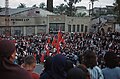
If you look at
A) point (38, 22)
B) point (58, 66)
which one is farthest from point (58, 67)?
point (38, 22)

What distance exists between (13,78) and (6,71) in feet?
0.28

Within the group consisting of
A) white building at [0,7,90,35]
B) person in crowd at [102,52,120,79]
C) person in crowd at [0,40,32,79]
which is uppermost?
person in crowd at [0,40,32,79]

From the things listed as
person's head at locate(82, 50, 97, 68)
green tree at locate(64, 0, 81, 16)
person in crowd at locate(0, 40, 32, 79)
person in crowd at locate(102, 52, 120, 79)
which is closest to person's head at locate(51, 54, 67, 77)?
person's head at locate(82, 50, 97, 68)

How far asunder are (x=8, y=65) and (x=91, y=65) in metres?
1.94

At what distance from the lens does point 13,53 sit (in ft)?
10.7

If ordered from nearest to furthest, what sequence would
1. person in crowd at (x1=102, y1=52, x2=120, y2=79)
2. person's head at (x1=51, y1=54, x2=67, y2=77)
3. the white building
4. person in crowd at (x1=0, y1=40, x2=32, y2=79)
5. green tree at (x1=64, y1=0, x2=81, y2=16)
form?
person in crowd at (x1=0, y1=40, x2=32, y2=79) < person's head at (x1=51, y1=54, x2=67, y2=77) < person in crowd at (x1=102, y1=52, x2=120, y2=79) < the white building < green tree at (x1=64, y1=0, x2=81, y2=16)

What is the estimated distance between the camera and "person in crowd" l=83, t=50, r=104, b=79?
475 cm

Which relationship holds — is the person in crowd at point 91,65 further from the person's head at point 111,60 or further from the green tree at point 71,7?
the green tree at point 71,7

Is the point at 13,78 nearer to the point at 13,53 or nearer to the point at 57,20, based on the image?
the point at 13,53

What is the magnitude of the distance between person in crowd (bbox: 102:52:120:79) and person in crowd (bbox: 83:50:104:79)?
0.08 meters

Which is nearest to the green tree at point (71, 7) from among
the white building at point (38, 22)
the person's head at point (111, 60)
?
the white building at point (38, 22)

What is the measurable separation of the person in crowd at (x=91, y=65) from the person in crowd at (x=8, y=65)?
1.74 m

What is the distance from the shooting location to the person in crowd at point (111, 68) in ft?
15.5

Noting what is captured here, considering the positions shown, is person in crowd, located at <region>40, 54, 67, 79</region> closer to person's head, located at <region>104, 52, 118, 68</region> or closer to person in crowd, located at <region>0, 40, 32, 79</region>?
person's head, located at <region>104, 52, 118, 68</region>
